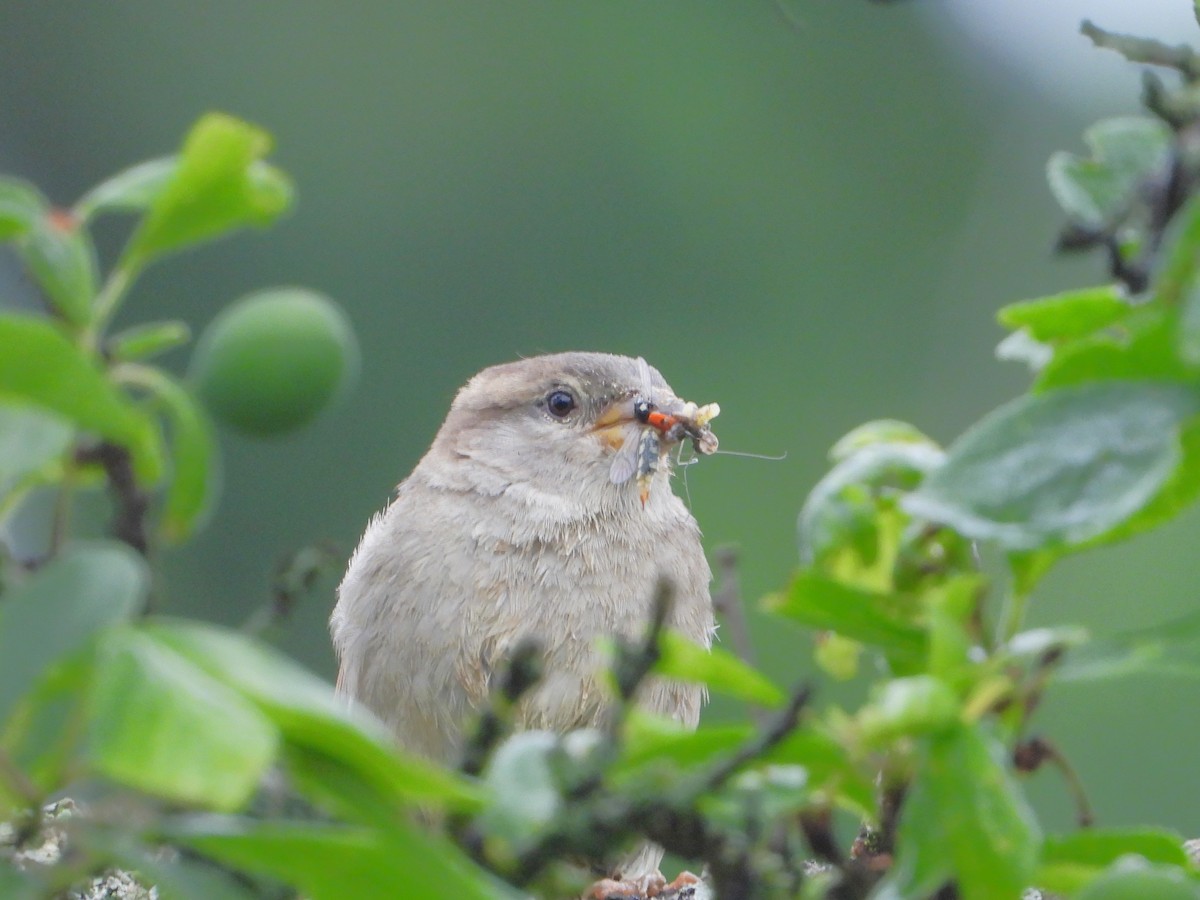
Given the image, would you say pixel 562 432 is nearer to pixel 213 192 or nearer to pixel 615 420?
pixel 615 420

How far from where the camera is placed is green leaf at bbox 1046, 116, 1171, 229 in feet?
3.27

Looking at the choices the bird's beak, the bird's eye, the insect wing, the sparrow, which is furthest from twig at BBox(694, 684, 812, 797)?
the bird's eye

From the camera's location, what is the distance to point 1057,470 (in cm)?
88

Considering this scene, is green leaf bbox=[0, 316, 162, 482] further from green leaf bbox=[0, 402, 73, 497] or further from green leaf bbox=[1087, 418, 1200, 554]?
green leaf bbox=[1087, 418, 1200, 554]

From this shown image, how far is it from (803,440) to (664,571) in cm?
1013

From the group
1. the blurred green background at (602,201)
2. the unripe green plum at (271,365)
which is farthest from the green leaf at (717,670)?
the blurred green background at (602,201)

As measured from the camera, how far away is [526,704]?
3.67m

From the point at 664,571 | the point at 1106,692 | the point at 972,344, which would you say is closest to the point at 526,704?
the point at 664,571

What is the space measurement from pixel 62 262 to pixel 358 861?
1.06 feet

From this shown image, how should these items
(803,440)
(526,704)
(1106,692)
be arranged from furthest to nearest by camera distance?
1. (803,440)
2. (1106,692)
3. (526,704)

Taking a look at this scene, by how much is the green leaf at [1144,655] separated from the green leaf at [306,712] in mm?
343

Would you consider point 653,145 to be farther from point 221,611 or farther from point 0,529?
point 0,529

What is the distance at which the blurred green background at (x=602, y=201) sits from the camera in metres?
14.9

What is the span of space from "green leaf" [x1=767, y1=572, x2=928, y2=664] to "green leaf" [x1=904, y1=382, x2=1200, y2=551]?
0.26ft
